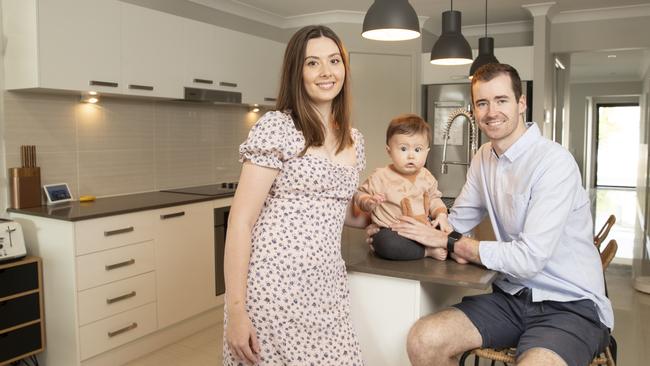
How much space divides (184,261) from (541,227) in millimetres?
2487

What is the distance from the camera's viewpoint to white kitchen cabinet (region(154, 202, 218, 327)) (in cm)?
348

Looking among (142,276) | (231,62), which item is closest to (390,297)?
(142,276)

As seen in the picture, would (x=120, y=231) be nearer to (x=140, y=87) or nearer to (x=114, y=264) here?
(x=114, y=264)

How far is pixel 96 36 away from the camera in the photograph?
3326mm

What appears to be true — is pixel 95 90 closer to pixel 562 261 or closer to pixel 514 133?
pixel 514 133

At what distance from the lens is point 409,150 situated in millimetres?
1856

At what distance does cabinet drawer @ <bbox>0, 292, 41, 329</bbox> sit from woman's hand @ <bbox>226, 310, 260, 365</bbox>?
1935mm

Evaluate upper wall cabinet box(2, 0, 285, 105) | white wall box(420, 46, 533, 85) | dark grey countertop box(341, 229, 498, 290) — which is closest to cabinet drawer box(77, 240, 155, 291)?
upper wall cabinet box(2, 0, 285, 105)

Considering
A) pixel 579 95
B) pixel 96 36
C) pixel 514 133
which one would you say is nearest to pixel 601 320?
pixel 514 133

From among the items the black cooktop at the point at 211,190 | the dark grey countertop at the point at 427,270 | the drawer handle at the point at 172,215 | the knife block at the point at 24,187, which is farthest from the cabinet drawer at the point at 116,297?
the dark grey countertop at the point at 427,270

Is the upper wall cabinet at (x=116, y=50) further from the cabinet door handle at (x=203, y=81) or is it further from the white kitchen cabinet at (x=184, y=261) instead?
the white kitchen cabinet at (x=184, y=261)

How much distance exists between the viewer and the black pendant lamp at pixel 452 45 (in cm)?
340

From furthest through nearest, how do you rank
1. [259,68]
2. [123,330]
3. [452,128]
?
[452,128] → [259,68] → [123,330]

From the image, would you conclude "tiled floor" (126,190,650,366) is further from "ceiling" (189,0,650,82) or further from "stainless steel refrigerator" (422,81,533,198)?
"ceiling" (189,0,650,82)
